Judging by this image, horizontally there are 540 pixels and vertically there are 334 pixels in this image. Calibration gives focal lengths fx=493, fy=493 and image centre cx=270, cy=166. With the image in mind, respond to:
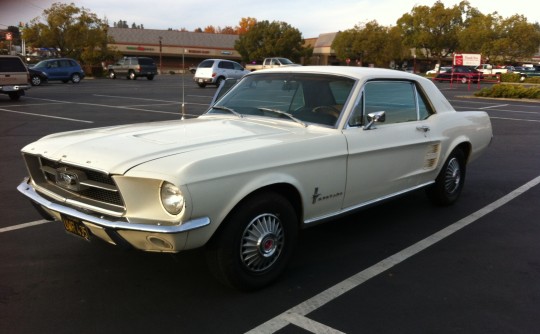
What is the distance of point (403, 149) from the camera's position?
4523 mm

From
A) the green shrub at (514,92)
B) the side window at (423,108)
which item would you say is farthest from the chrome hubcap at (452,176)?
the green shrub at (514,92)

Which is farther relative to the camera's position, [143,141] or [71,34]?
[71,34]

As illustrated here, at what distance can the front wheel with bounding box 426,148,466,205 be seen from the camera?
5352 millimetres

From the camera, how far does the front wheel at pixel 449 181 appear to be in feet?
17.6

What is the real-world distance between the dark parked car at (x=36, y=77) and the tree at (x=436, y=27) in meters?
54.6

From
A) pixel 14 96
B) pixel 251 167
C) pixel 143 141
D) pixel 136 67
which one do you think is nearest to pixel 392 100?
pixel 251 167

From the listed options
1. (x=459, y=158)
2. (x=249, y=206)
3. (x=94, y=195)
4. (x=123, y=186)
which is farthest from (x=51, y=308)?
(x=459, y=158)

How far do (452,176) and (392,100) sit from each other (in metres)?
1.37

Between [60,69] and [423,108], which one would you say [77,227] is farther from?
[60,69]

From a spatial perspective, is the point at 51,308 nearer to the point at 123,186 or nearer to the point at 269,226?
the point at 123,186

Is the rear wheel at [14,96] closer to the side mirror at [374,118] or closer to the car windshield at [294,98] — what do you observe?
the car windshield at [294,98]

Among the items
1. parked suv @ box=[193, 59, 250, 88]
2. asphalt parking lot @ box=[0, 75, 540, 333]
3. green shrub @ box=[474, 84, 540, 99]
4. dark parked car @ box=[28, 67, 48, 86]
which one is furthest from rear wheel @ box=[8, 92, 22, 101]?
green shrub @ box=[474, 84, 540, 99]

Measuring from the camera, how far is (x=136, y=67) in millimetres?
38875

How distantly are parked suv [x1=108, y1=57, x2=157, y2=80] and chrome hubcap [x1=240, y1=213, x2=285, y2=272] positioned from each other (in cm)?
3771
